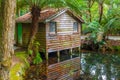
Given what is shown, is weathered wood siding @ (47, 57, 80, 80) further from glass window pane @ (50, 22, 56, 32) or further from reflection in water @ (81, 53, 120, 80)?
glass window pane @ (50, 22, 56, 32)

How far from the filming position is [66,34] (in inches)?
749

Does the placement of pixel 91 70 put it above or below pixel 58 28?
below

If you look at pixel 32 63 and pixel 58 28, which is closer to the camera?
pixel 32 63

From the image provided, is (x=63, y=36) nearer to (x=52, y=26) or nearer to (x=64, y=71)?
(x=52, y=26)

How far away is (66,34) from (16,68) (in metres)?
8.76

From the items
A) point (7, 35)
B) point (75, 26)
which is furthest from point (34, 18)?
point (7, 35)

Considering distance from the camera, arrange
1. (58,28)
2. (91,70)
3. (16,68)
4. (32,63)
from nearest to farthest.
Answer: (16,68) < (91,70) < (32,63) < (58,28)

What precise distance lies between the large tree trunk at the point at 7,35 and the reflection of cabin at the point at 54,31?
10648 mm

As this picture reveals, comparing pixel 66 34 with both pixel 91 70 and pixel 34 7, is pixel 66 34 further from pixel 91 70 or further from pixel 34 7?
pixel 91 70

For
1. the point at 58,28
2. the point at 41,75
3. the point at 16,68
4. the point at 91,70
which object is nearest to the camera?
the point at 16,68

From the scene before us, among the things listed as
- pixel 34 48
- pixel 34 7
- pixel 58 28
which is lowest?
pixel 34 48

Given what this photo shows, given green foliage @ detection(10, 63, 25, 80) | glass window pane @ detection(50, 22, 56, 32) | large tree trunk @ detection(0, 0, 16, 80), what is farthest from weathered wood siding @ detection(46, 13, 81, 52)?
large tree trunk @ detection(0, 0, 16, 80)

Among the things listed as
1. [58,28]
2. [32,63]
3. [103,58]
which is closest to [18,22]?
[58,28]

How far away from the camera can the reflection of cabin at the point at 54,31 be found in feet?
55.6
